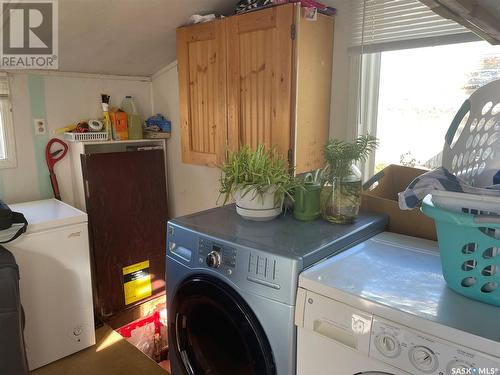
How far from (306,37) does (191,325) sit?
133 centimetres

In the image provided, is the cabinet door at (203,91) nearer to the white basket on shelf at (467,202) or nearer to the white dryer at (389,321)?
the white dryer at (389,321)

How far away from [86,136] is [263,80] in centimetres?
130

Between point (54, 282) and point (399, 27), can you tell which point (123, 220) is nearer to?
point (54, 282)

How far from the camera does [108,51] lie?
91.7 inches

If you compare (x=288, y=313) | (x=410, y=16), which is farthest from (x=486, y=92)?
(x=288, y=313)

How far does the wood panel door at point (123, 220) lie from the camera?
98.1 inches

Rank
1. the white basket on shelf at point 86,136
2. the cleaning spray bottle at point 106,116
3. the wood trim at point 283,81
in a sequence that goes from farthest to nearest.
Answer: the cleaning spray bottle at point 106,116 < the white basket on shelf at point 86,136 < the wood trim at point 283,81

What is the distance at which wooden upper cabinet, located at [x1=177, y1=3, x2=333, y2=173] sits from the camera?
169 centimetres

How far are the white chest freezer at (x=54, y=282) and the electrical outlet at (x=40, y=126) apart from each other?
0.50 m

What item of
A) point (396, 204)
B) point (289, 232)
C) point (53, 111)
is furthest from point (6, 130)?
point (396, 204)

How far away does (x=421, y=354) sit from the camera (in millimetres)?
837

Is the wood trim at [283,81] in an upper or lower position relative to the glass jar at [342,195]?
upper

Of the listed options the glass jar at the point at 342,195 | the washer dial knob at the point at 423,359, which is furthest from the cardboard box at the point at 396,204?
the washer dial knob at the point at 423,359

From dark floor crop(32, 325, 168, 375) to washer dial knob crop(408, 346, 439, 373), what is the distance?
64.1 inches
